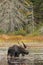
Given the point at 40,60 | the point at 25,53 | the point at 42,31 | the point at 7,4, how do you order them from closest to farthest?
the point at 40,60 → the point at 25,53 → the point at 42,31 → the point at 7,4

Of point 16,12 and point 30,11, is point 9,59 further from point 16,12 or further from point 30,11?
point 30,11

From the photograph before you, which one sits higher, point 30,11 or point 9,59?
point 9,59

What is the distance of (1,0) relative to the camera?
35.5m

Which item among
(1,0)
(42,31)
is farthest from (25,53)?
(1,0)

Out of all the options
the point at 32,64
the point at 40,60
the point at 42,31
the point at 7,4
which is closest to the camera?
the point at 32,64

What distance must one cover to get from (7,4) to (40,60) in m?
18.6

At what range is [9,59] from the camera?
15.4 metres

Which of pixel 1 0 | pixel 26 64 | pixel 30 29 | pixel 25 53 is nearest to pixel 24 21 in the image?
pixel 30 29

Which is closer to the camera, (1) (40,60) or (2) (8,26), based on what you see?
(1) (40,60)

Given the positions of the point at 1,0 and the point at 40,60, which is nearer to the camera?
the point at 40,60

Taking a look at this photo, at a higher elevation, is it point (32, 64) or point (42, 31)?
point (32, 64)

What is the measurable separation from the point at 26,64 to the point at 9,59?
83.5 inches

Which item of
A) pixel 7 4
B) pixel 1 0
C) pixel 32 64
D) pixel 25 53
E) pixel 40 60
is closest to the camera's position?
pixel 32 64

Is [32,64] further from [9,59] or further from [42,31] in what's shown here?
[42,31]
